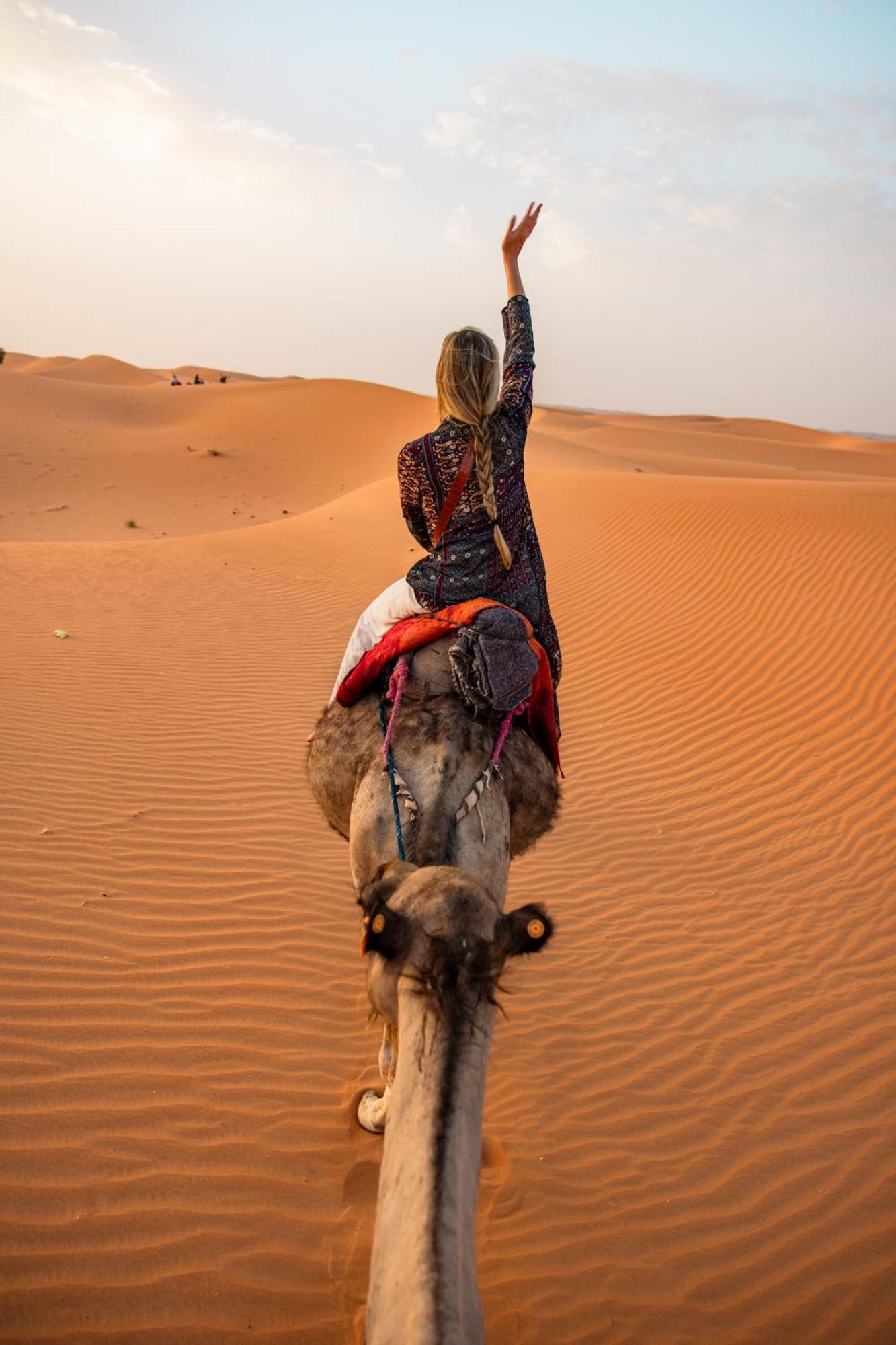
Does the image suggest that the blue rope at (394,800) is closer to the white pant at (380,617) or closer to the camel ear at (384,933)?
the camel ear at (384,933)

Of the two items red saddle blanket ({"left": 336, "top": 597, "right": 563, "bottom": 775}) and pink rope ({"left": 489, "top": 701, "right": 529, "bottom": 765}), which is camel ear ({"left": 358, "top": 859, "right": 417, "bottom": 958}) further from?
red saddle blanket ({"left": 336, "top": 597, "right": 563, "bottom": 775})

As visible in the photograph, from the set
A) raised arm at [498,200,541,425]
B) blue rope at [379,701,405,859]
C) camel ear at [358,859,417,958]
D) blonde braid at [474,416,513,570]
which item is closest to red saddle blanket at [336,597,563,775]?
blonde braid at [474,416,513,570]

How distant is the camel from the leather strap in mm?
445

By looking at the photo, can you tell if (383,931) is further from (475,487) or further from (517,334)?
(517,334)

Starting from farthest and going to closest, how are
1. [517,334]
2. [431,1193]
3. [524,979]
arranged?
[524,979]
[517,334]
[431,1193]

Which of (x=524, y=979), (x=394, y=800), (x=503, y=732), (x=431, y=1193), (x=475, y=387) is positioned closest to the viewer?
(x=431, y=1193)

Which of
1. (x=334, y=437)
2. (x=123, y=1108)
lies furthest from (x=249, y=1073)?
(x=334, y=437)

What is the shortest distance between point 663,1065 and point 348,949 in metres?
2.03

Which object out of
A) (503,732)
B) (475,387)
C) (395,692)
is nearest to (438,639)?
(395,692)

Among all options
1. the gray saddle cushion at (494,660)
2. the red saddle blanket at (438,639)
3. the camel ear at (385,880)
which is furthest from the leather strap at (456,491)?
the camel ear at (385,880)

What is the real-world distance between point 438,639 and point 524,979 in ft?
10.8

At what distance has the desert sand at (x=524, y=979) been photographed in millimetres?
3322

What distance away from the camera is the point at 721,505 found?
14.9 m

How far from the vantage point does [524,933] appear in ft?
6.51
